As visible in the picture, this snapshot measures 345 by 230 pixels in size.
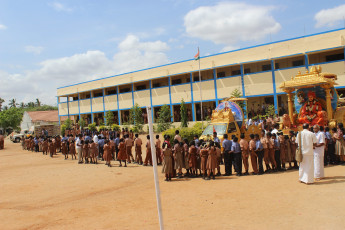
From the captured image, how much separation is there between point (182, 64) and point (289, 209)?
2539cm

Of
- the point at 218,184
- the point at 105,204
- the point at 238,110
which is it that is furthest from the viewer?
the point at 238,110

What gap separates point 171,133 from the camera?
20.7 m

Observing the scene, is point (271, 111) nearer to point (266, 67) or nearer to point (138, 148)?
point (266, 67)

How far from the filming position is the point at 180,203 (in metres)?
7.25

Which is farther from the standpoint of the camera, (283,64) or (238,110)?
(283,64)

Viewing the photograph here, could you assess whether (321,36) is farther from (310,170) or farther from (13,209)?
(13,209)

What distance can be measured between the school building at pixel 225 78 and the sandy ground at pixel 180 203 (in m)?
14.4

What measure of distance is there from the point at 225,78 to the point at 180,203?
2101cm

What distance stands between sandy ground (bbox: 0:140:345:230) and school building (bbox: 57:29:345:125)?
14.4 meters

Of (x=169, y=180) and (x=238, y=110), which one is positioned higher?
(x=238, y=110)

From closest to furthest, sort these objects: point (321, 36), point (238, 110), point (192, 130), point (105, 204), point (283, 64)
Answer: point (105, 204)
point (238, 110)
point (192, 130)
point (321, 36)
point (283, 64)

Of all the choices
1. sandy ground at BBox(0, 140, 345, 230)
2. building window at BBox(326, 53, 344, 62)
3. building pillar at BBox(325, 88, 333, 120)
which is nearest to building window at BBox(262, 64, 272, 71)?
building window at BBox(326, 53, 344, 62)

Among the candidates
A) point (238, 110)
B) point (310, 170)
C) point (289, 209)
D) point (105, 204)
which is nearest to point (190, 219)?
point (289, 209)

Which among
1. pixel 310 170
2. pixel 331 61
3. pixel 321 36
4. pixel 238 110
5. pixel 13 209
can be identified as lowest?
pixel 13 209
